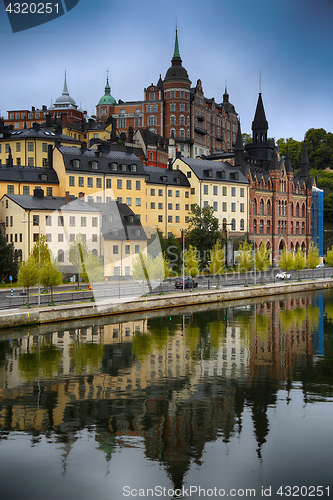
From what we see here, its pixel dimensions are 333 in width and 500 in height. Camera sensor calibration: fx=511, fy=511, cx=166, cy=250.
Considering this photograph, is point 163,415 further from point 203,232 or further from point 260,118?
point 260,118

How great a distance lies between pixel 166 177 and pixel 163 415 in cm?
7355

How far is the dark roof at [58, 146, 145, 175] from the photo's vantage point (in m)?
80.9

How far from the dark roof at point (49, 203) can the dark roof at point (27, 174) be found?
7.66 m

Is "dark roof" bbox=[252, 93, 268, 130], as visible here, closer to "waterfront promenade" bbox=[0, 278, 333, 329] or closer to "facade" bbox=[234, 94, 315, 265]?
"facade" bbox=[234, 94, 315, 265]

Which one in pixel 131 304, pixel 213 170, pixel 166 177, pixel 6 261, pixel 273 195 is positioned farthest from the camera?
pixel 273 195

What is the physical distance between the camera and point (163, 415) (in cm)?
2378

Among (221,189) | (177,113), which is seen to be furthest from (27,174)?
(177,113)

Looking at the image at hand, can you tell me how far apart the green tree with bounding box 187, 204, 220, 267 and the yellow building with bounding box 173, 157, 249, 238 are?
7.43 meters

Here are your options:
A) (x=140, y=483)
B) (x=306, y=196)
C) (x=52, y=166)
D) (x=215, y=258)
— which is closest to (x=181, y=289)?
(x=215, y=258)

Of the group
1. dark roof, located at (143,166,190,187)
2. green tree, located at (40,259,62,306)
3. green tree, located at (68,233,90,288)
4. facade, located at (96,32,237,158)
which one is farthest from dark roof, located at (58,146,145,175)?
facade, located at (96,32,237,158)

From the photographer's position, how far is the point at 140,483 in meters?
17.9

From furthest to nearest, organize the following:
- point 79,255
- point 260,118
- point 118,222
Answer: point 260,118
point 118,222
point 79,255

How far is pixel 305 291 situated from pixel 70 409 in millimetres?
58079

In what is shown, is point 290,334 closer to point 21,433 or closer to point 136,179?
point 21,433
